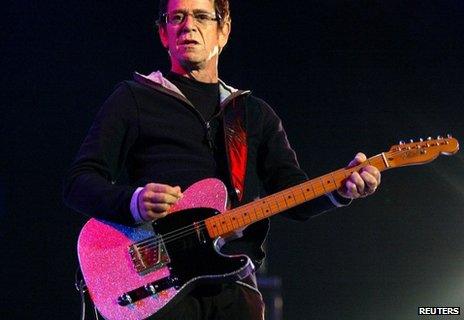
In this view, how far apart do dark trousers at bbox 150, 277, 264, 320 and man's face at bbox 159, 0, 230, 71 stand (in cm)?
85

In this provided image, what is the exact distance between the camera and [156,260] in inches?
81.7

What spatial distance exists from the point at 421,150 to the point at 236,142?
68 cm

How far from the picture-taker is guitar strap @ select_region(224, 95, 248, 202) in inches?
88.6

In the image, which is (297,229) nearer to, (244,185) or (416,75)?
(416,75)

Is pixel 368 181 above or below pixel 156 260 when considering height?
above

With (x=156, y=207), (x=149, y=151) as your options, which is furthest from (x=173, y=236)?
(x=149, y=151)

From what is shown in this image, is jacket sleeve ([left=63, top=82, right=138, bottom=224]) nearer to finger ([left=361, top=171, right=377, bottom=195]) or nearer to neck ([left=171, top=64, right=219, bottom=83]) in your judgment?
neck ([left=171, top=64, right=219, bottom=83])

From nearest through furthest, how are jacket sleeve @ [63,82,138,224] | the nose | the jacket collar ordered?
jacket sleeve @ [63,82,138,224] → the jacket collar → the nose

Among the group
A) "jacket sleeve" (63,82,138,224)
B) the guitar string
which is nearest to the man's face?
"jacket sleeve" (63,82,138,224)

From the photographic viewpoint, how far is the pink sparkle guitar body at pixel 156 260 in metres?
2.02

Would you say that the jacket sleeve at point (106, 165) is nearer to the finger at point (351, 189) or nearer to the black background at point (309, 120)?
the finger at point (351, 189)

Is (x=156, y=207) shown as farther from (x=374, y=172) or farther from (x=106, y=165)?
(x=374, y=172)

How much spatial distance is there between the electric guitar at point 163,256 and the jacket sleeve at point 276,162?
0.98 feet

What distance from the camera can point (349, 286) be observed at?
425 centimetres
